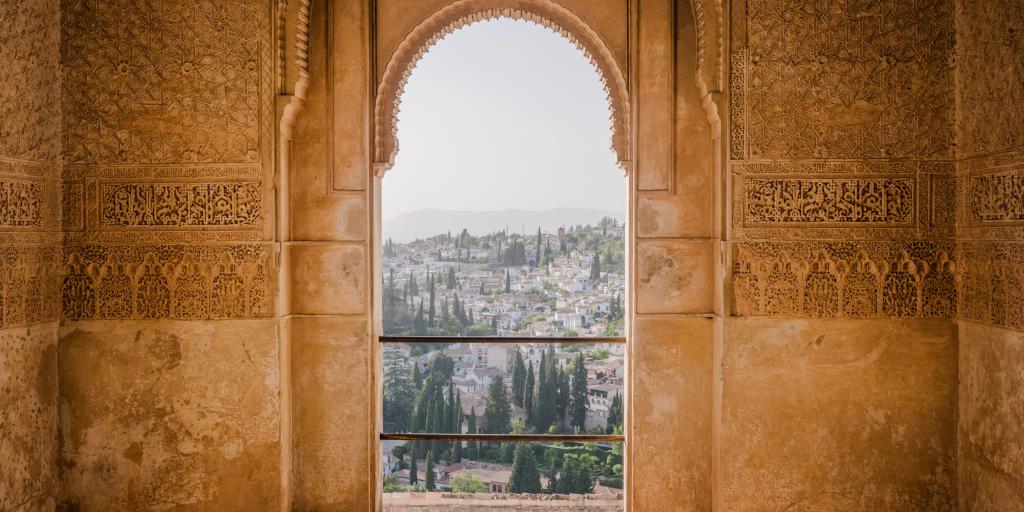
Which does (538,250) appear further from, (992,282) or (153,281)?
(992,282)

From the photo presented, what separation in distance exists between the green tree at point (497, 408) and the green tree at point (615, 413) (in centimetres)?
64

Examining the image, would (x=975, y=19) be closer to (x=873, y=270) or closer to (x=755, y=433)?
(x=873, y=270)

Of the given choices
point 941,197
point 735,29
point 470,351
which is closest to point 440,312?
point 470,351

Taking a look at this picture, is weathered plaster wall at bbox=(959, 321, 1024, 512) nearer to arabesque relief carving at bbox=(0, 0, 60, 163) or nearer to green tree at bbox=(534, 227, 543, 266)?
green tree at bbox=(534, 227, 543, 266)

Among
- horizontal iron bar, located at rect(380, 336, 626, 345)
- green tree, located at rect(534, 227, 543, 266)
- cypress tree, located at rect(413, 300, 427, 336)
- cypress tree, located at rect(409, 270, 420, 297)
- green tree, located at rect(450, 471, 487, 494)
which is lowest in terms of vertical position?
green tree, located at rect(450, 471, 487, 494)

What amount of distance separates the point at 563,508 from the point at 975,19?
3535 mm

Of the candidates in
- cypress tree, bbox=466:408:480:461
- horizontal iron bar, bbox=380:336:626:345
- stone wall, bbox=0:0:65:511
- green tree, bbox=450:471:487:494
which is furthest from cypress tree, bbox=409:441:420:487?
stone wall, bbox=0:0:65:511

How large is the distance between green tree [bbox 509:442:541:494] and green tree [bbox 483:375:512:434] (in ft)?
0.65

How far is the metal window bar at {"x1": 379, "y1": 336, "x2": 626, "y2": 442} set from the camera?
3.77m

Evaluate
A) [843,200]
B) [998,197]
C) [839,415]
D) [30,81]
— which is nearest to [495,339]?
[839,415]

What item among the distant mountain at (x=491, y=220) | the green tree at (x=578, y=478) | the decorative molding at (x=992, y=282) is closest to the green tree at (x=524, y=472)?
the green tree at (x=578, y=478)

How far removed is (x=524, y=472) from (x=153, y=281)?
251cm

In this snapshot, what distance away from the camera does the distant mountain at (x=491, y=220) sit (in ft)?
13.6

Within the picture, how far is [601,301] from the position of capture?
13.2 ft
